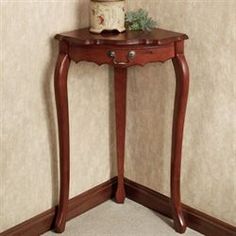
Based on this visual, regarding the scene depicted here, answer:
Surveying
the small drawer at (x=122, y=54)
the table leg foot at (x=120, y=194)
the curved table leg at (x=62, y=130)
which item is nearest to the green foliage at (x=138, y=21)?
the small drawer at (x=122, y=54)

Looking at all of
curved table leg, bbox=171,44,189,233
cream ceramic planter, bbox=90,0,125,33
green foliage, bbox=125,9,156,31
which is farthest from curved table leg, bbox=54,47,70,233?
curved table leg, bbox=171,44,189,233

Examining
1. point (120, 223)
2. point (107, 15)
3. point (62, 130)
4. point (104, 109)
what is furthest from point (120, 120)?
point (107, 15)

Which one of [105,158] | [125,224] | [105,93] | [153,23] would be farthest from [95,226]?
[153,23]

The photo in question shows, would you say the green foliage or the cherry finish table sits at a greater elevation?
the green foliage

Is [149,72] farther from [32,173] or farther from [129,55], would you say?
[32,173]

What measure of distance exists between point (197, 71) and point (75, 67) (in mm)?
542

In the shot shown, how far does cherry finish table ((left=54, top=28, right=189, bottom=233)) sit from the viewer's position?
5.93 ft

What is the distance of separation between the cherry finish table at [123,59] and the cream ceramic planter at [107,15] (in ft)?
0.11

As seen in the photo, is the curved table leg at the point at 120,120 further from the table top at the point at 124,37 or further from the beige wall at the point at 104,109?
the table top at the point at 124,37

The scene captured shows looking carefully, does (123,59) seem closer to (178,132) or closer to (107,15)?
(107,15)

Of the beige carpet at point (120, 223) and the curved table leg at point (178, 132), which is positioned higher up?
the curved table leg at point (178, 132)

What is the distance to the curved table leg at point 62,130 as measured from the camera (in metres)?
1.92

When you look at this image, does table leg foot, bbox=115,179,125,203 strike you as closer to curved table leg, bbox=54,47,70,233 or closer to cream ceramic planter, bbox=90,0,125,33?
curved table leg, bbox=54,47,70,233

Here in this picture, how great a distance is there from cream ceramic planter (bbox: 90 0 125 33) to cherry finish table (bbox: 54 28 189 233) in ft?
0.11
